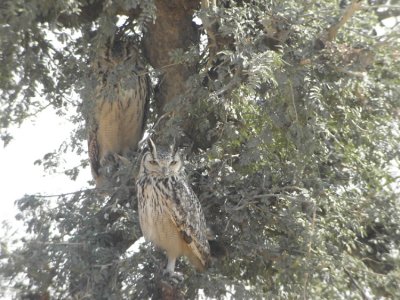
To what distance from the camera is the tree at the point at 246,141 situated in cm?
368

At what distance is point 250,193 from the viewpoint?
13.3 feet

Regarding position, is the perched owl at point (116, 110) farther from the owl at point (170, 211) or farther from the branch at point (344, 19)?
the branch at point (344, 19)

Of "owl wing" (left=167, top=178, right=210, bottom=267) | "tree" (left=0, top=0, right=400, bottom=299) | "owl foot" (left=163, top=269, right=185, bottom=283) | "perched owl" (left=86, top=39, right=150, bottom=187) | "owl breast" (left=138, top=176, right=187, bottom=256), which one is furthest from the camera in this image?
"perched owl" (left=86, top=39, right=150, bottom=187)

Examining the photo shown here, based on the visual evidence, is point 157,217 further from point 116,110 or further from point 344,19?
point 344,19

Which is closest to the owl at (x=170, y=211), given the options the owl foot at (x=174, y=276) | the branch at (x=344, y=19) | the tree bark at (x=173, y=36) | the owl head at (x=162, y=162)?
the owl head at (x=162, y=162)

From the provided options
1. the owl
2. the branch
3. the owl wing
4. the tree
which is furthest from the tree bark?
the branch

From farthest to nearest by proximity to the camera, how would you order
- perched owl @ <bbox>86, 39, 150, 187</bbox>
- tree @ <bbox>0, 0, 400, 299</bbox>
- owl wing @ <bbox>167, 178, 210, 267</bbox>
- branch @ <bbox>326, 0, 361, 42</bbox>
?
1. perched owl @ <bbox>86, 39, 150, 187</bbox>
2. owl wing @ <bbox>167, 178, 210, 267</bbox>
3. tree @ <bbox>0, 0, 400, 299</bbox>
4. branch @ <bbox>326, 0, 361, 42</bbox>

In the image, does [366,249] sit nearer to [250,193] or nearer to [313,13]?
[250,193]

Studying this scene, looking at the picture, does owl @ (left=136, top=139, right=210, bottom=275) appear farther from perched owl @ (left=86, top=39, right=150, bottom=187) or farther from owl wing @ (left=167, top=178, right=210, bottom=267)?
perched owl @ (left=86, top=39, right=150, bottom=187)

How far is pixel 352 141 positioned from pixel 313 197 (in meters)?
0.39

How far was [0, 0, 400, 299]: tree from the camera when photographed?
368 cm

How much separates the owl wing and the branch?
1.11m

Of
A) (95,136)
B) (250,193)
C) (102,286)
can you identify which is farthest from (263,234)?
(95,136)

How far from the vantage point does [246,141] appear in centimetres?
420
